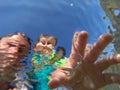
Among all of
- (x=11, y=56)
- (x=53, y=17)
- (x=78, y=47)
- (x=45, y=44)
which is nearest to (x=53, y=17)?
(x=53, y=17)

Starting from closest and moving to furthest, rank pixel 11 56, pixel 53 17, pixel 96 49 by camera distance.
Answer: pixel 96 49 → pixel 11 56 → pixel 53 17

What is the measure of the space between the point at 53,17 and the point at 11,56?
278mm

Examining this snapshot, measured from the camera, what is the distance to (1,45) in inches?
46.9

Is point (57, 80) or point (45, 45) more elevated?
point (45, 45)

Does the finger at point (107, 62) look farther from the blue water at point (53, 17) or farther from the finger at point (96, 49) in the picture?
the blue water at point (53, 17)

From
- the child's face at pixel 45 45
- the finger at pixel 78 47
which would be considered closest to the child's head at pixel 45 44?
the child's face at pixel 45 45

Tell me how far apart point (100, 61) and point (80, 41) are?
0.08 metres

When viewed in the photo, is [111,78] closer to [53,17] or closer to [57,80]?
[57,80]

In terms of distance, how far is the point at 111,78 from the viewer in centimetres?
88

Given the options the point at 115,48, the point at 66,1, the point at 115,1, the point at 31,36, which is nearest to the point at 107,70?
the point at 115,48

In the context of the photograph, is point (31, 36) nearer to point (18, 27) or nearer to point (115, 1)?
point (18, 27)

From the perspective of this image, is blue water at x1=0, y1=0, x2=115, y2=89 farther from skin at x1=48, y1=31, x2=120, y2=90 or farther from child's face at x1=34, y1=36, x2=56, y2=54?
skin at x1=48, y1=31, x2=120, y2=90

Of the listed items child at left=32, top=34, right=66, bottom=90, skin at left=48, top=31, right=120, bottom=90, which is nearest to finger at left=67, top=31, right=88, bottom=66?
skin at left=48, top=31, right=120, bottom=90

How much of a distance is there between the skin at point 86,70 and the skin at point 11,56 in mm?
296
